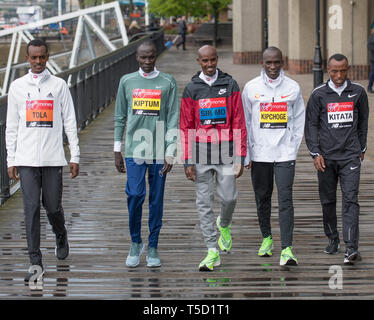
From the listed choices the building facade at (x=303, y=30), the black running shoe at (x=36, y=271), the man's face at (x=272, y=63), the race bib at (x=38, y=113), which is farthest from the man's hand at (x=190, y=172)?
the building facade at (x=303, y=30)

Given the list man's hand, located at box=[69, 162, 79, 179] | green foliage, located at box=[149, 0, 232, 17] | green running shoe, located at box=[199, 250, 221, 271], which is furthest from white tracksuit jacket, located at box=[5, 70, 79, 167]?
green foliage, located at box=[149, 0, 232, 17]

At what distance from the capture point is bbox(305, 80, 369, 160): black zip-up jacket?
777 cm

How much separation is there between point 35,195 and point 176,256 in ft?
4.81

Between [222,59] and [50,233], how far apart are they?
37.1m

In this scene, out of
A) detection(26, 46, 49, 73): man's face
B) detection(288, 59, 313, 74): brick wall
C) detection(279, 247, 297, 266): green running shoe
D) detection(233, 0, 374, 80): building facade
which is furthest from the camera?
detection(288, 59, 313, 74): brick wall

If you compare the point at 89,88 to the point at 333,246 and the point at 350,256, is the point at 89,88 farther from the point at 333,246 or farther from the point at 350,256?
the point at 350,256

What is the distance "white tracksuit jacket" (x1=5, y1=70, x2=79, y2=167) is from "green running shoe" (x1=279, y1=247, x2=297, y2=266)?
199 centimetres

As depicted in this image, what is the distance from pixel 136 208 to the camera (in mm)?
7668

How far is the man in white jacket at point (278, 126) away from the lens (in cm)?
766

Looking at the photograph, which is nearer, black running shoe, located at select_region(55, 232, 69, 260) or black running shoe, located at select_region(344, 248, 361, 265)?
black running shoe, located at select_region(344, 248, 361, 265)

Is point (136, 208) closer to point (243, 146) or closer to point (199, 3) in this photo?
point (243, 146)

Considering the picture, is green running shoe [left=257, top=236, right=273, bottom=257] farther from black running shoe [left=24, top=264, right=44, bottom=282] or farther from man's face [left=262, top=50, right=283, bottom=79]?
black running shoe [left=24, top=264, right=44, bottom=282]

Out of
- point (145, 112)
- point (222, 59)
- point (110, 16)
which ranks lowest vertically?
point (222, 59)
